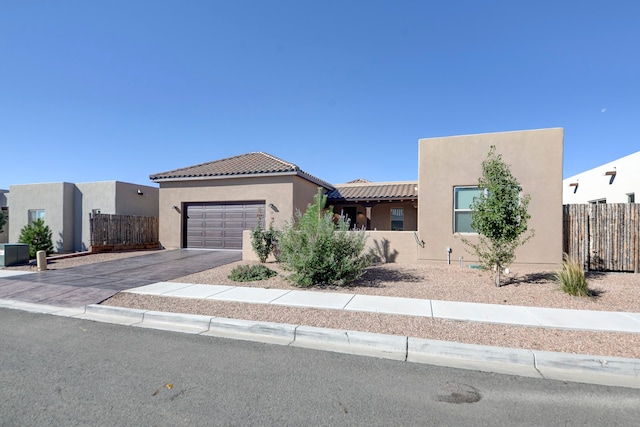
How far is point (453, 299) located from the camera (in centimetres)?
728

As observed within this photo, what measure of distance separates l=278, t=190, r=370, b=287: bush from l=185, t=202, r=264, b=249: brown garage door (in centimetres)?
710

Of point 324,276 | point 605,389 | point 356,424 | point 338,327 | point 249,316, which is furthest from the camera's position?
point 324,276

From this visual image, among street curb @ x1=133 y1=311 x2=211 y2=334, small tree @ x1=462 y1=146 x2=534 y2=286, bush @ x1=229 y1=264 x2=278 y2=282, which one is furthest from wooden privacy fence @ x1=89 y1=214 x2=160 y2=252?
small tree @ x1=462 y1=146 x2=534 y2=286

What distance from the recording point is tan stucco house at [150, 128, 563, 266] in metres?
10.8

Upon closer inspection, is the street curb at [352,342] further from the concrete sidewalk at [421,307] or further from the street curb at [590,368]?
the street curb at [590,368]

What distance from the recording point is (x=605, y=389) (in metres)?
3.76

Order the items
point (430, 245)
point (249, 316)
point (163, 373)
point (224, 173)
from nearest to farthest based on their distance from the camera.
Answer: point (163, 373)
point (249, 316)
point (430, 245)
point (224, 173)

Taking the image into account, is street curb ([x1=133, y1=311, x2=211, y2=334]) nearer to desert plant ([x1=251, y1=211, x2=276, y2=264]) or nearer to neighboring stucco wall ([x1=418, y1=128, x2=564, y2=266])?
desert plant ([x1=251, y1=211, x2=276, y2=264])

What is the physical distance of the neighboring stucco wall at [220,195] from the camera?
50.6ft

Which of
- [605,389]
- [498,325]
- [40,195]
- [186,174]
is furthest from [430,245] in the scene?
[40,195]

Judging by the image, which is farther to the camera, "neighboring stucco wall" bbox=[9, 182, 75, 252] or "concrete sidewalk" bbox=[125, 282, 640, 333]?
"neighboring stucco wall" bbox=[9, 182, 75, 252]

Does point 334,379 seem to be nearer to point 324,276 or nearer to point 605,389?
point 605,389

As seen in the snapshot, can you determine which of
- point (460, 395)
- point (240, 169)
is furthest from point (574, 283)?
point (240, 169)

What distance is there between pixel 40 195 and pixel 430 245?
2112 cm
